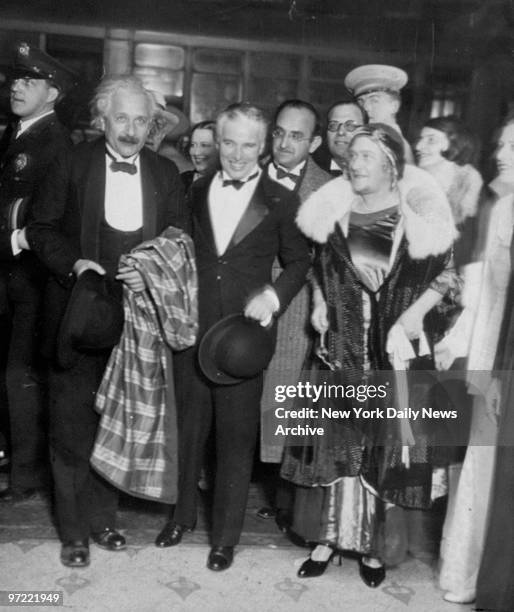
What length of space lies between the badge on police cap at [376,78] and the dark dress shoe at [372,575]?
2151 mm

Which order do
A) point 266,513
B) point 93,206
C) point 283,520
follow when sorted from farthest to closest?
point 266,513
point 283,520
point 93,206

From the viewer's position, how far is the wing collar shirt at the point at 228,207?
3.54 metres

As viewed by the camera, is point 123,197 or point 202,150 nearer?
point 123,197

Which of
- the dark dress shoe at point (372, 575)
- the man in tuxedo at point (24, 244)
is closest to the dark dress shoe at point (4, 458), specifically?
the man in tuxedo at point (24, 244)

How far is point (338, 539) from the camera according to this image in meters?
3.61

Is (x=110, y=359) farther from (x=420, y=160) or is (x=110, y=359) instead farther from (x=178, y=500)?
(x=420, y=160)

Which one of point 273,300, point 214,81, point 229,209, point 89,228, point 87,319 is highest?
point 214,81

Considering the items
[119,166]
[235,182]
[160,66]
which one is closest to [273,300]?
[235,182]

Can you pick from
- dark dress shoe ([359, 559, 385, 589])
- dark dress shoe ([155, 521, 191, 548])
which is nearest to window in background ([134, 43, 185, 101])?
dark dress shoe ([155, 521, 191, 548])

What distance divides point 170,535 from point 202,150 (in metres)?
1.83

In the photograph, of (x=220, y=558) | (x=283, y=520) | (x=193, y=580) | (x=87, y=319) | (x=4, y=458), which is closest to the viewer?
(x=87, y=319)

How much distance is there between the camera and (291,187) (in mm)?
3721

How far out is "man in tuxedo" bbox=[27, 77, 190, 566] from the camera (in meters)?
3.42

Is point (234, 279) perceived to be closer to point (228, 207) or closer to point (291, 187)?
point (228, 207)
